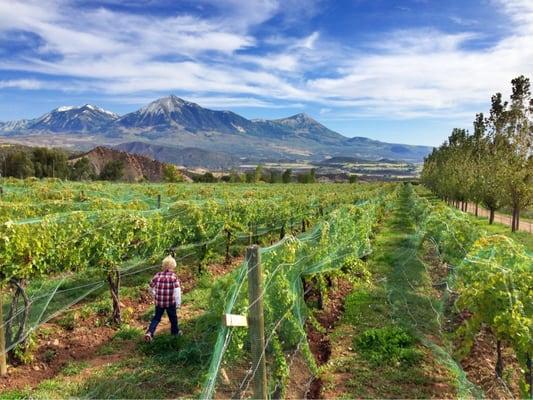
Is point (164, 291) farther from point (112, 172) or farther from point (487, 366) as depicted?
point (112, 172)

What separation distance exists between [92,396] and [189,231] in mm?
6155

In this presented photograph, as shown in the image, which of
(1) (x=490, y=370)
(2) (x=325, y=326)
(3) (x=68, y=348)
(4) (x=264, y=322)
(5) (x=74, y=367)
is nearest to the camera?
(4) (x=264, y=322)

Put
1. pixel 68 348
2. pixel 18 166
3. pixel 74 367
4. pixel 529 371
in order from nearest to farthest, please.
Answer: pixel 529 371 → pixel 74 367 → pixel 68 348 → pixel 18 166

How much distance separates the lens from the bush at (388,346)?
726 cm

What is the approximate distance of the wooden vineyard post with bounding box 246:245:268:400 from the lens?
4906 millimetres

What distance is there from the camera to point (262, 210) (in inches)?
627

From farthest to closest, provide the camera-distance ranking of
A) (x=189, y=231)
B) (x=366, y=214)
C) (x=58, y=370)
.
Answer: (x=366, y=214)
(x=189, y=231)
(x=58, y=370)

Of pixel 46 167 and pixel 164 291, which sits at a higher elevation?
pixel 164 291

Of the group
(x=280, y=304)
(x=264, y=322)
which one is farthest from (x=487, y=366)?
(x=264, y=322)

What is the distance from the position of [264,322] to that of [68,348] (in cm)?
374

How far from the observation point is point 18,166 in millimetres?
85062

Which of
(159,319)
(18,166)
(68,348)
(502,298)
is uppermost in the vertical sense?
(502,298)

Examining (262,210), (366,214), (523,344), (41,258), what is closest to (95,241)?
(41,258)

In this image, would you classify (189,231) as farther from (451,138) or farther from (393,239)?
(451,138)
